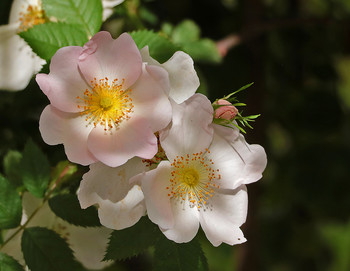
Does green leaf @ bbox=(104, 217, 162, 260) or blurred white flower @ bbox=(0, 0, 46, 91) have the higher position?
blurred white flower @ bbox=(0, 0, 46, 91)

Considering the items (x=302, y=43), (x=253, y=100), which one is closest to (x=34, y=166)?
(x=253, y=100)

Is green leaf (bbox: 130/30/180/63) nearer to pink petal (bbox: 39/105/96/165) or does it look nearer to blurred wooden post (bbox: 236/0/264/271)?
pink petal (bbox: 39/105/96/165)

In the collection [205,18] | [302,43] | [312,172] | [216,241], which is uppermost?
[216,241]

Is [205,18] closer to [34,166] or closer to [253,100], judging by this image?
[253,100]

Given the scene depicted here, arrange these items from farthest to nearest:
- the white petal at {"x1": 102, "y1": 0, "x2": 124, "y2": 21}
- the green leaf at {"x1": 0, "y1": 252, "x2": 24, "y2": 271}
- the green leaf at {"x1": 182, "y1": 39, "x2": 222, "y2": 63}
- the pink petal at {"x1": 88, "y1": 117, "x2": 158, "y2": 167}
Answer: the green leaf at {"x1": 182, "y1": 39, "x2": 222, "y2": 63}
the white petal at {"x1": 102, "y1": 0, "x2": 124, "y2": 21}
the green leaf at {"x1": 0, "y1": 252, "x2": 24, "y2": 271}
the pink petal at {"x1": 88, "y1": 117, "x2": 158, "y2": 167}

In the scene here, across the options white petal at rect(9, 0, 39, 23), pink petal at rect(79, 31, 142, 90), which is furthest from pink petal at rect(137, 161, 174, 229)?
white petal at rect(9, 0, 39, 23)

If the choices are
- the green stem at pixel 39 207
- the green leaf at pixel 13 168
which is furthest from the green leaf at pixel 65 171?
the green leaf at pixel 13 168
